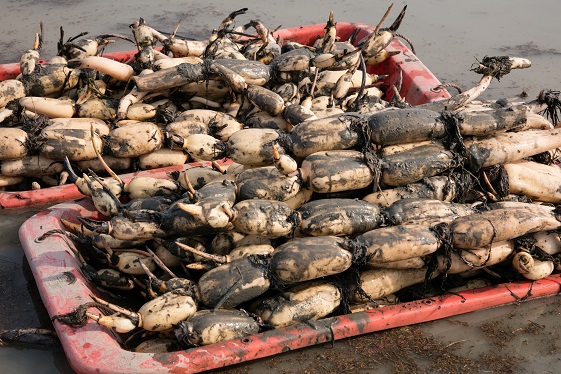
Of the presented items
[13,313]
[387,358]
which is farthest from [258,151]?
[13,313]

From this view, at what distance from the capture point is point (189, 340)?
3.06m

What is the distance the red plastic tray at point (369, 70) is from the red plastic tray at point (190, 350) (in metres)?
0.44

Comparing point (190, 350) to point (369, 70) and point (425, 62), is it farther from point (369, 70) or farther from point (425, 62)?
point (425, 62)

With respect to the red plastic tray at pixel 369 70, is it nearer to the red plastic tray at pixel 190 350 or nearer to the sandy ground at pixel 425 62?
the sandy ground at pixel 425 62

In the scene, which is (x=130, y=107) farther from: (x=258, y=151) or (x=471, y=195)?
(x=471, y=195)

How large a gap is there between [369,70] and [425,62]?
134 cm

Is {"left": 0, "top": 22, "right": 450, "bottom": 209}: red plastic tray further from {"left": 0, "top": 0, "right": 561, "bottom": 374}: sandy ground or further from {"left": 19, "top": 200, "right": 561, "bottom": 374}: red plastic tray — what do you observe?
{"left": 19, "top": 200, "right": 561, "bottom": 374}: red plastic tray

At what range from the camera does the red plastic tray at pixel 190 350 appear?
9.61ft

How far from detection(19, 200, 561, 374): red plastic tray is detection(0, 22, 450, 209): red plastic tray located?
438mm

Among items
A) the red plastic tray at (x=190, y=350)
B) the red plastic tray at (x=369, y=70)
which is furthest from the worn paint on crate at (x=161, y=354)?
the red plastic tray at (x=369, y=70)

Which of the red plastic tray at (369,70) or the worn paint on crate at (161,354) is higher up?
the red plastic tray at (369,70)

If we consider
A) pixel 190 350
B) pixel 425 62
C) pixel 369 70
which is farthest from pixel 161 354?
pixel 425 62

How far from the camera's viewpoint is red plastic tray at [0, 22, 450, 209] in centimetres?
423

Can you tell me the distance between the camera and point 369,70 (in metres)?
5.81
